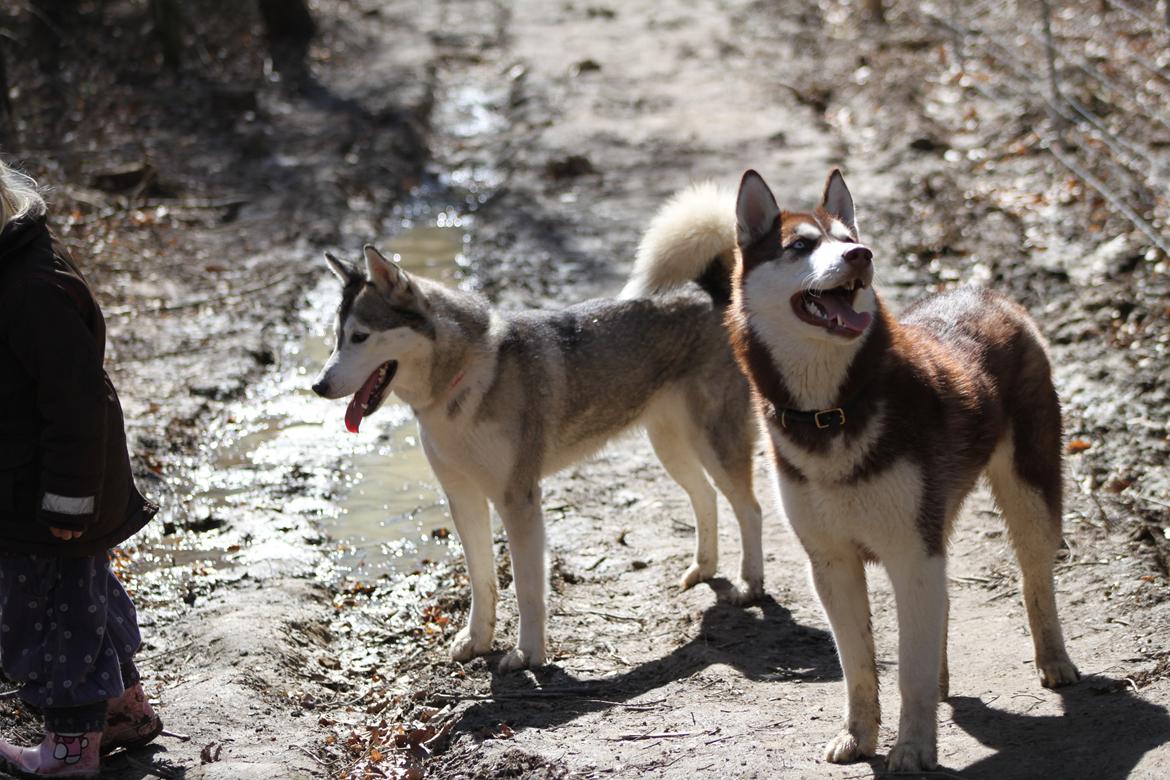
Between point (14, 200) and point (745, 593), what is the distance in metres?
3.59

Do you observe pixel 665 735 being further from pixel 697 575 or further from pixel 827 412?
pixel 697 575

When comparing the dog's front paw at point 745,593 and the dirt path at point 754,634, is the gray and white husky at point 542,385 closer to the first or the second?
the dog's front paw at point 745,593

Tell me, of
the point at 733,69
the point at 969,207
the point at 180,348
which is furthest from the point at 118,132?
the point at 969,207

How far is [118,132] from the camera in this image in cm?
1352

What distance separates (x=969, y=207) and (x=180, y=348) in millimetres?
6437

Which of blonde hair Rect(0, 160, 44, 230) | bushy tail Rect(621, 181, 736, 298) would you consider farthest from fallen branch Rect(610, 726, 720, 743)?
blonde hair Rect(0, 160, 44, 230)

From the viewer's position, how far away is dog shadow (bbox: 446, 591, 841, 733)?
502 centimetres

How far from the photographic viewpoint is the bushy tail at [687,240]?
6.01 m

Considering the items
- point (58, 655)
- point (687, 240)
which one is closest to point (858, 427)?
point (687, 240)

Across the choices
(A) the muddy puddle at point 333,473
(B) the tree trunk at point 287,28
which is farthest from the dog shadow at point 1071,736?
(B) the tree trunk at point 287,28

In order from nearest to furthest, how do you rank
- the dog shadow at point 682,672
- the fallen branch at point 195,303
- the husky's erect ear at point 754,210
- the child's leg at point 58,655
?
the child's leg at point 58,655 < the husky's erect ear at point 754,210 < the dog shadow at point 682,672 < the fallen branch at point 195,303

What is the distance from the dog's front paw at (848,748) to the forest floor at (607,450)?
0.17 feet

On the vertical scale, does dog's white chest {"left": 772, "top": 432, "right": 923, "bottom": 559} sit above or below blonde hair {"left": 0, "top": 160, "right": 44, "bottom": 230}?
below

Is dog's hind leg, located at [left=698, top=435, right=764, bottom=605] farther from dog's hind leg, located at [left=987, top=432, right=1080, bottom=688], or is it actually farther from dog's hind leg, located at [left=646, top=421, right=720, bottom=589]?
dog's hind leg, located at [left=987, top=432, right=1080, bottom=688]
